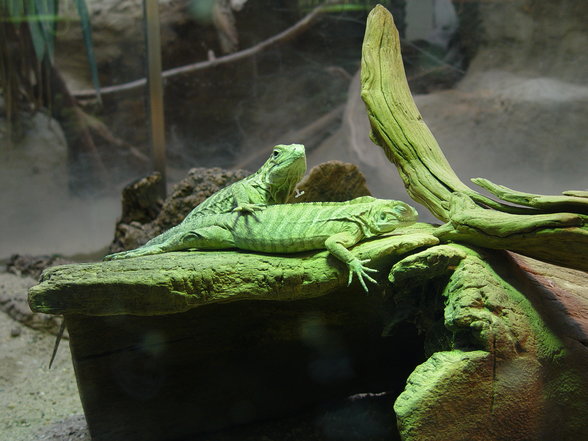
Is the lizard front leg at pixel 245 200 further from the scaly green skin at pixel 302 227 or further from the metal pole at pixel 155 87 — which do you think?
the metal pole at pixel 155 87

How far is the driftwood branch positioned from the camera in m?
2.57

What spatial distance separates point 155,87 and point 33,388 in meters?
3.17

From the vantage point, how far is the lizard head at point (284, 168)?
3.58m

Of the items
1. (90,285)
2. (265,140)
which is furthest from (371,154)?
(90,285)

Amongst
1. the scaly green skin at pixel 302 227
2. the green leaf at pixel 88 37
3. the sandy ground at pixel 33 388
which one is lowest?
the sandy ground at pixel 33 388

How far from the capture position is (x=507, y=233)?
2.71 m

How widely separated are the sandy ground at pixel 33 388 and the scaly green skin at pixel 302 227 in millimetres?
1663

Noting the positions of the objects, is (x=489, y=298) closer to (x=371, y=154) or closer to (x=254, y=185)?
(x=254, y=185)

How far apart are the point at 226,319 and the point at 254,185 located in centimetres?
97

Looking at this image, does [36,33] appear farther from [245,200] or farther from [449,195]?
[449,195]

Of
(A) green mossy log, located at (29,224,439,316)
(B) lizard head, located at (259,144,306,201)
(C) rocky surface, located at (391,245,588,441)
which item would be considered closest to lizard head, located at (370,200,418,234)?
(A) green mossy log, located at (29,224,439,316)

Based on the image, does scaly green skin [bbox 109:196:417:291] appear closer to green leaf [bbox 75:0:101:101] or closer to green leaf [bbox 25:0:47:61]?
green leaf [bbox 75:0:101:101]

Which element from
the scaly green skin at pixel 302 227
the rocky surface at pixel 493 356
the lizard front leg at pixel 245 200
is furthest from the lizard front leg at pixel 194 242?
the rocky surface at pixel 493 356

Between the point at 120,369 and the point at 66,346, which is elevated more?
the point at 120,369
